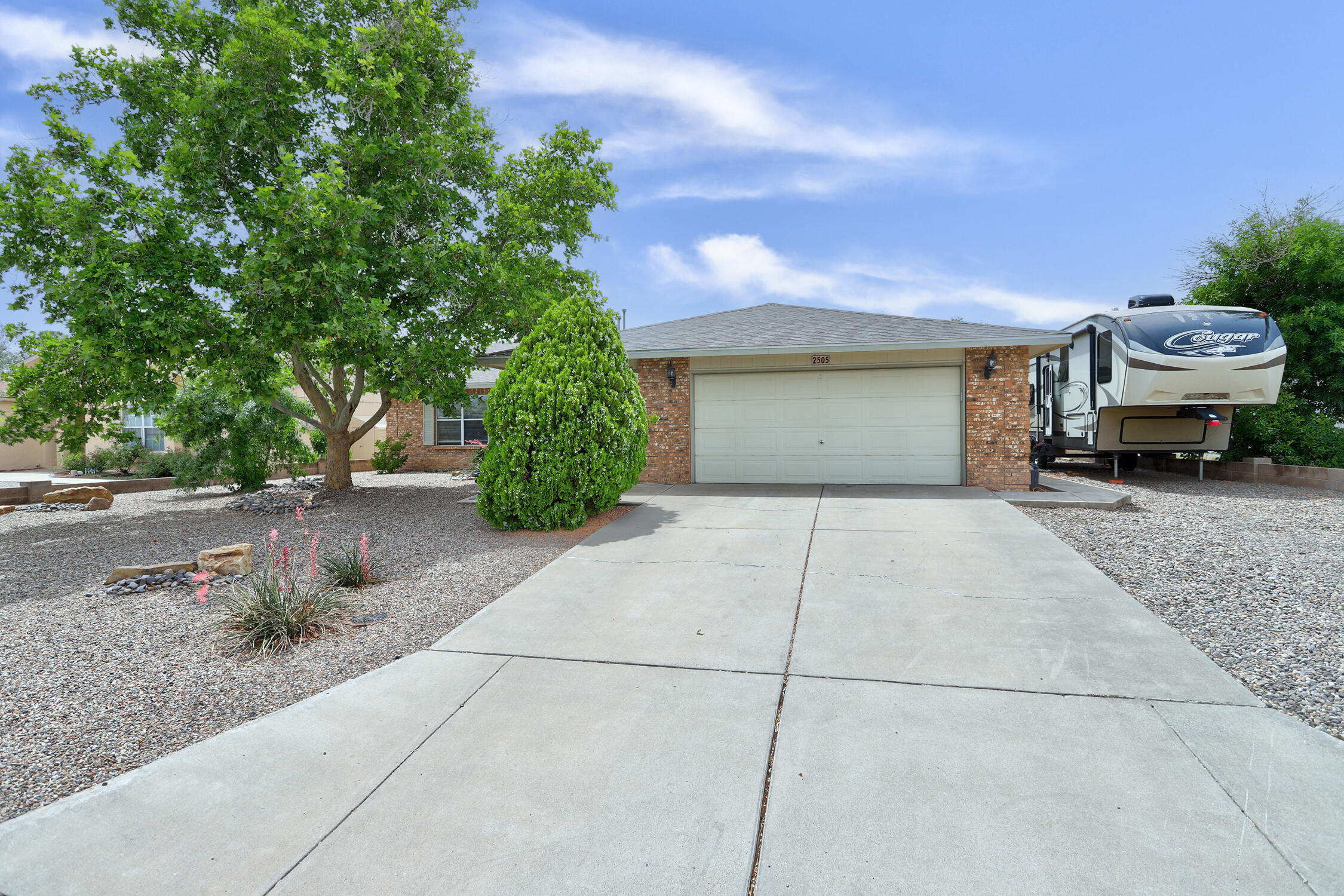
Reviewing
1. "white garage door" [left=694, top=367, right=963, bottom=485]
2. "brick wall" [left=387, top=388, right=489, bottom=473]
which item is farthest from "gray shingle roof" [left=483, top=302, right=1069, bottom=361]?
"brick wall" [left=387, top=388, right=489, bottom=473]

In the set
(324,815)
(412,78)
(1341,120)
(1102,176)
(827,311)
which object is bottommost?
(324,815)

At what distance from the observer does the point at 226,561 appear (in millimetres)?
5406

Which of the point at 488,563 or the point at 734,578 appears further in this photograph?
the point at 488,563

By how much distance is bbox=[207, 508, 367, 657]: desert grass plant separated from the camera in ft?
12.6

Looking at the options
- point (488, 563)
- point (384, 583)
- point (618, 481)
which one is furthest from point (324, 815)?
point (618, 481)

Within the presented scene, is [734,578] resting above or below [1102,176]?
below

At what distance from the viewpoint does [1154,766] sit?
8.26 ft

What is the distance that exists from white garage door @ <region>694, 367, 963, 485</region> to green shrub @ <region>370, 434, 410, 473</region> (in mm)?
8400

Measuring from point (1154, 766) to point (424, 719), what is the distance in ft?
10.6

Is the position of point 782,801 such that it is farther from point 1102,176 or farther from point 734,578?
point 1102,176

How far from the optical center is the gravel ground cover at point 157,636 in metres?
2.81

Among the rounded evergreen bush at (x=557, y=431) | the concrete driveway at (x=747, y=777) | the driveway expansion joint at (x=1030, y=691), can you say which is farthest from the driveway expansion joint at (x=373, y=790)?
the rounded evergreen bush at (x=557, y=431)

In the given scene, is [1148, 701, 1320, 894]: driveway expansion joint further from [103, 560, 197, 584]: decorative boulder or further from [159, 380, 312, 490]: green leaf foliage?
[159, 380, 312, 490]: green leaf foliage

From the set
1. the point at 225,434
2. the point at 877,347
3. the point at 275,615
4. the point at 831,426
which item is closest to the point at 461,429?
the point at 225,434
